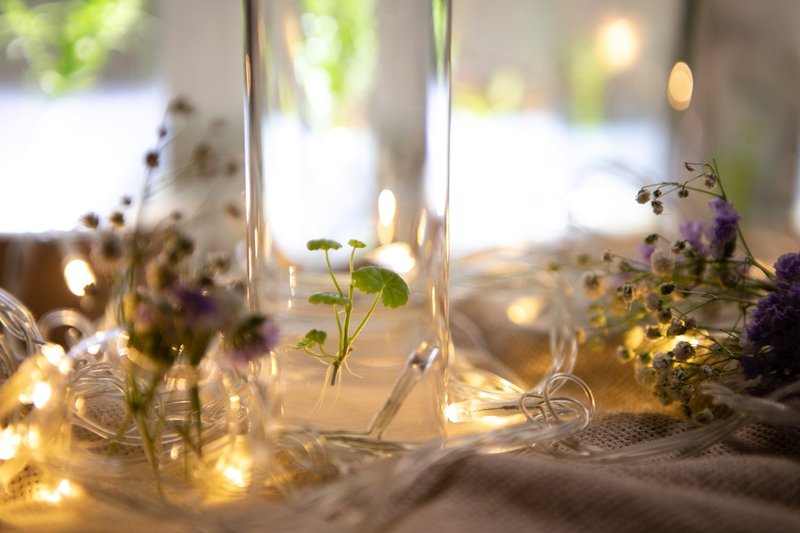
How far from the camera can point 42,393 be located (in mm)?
397

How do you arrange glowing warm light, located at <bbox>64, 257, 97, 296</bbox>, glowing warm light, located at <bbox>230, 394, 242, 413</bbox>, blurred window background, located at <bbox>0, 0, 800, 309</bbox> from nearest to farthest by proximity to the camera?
1. glowing warm light, located at <bbox>230, 394, 242, 413</bbox>
2. glowing warm light, located at <bbox>64, 257, 97, 296</bbox>
3. blurred window background, located at <bbox>0, 0, 800, 309</bbox>

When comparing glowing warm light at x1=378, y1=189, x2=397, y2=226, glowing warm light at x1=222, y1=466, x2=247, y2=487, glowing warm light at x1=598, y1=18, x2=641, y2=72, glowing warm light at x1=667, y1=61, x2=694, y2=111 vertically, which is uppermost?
glowing warm light at x1=598, y1=18, x2=641, y2=72

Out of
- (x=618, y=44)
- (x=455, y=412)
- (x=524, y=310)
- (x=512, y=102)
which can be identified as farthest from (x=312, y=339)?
(x=618, y=44)

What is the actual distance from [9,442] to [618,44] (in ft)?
5.93

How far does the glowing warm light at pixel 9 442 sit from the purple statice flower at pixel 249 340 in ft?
0.43

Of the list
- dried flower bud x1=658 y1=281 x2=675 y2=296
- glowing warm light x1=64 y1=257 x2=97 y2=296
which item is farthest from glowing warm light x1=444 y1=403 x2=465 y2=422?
glowing warm light x1=64 y1=257 x2=97 y2=296

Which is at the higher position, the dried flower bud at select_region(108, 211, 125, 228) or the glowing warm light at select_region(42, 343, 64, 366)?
the dried flower bud at select_region(108, 211, 125, 228)

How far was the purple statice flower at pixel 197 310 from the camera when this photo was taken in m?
0.33

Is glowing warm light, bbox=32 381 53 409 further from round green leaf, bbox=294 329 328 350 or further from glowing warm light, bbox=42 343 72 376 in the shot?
round green leaf, bbox=294 329 328 350

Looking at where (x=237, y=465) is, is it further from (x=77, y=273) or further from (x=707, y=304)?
(x=77, y=273)

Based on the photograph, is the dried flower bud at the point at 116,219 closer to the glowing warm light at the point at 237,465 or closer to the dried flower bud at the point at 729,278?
the glowing warm light at the point at 237,465

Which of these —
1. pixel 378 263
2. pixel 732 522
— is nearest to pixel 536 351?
pixel 378 263

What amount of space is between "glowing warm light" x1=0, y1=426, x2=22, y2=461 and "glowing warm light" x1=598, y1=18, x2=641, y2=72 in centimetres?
177

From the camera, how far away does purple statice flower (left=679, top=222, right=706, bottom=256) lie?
0.53m
